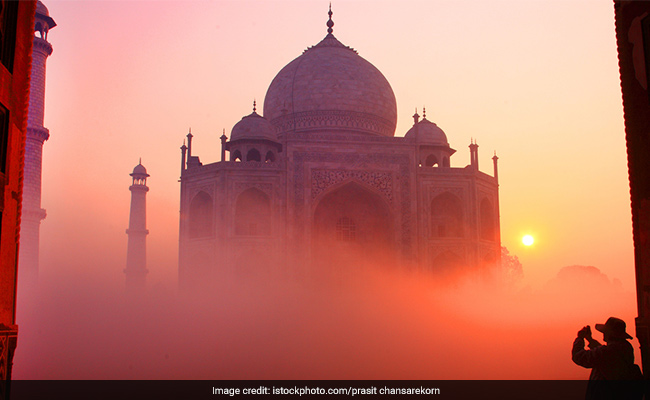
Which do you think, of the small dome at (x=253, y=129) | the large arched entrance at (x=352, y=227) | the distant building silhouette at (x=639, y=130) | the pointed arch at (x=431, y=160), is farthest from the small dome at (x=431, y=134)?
the distant building silhouette at (x=639, y=130)

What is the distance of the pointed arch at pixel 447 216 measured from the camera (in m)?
22.0

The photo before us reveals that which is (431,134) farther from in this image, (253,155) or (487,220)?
(253,155)

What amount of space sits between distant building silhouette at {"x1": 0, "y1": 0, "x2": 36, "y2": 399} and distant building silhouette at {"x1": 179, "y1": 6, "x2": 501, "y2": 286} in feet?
43.7

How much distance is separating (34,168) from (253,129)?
321 inches

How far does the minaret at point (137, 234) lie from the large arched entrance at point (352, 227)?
13095mm

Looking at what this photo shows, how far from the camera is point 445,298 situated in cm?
2055

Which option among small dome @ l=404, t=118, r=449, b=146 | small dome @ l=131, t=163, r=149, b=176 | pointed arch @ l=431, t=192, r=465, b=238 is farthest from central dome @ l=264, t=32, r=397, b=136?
small dome @ l=131, t=163, r=149, b=176

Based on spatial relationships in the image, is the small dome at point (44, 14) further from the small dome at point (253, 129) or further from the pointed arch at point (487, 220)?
the pointed arch at point (487, 220)

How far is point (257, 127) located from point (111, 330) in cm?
1183

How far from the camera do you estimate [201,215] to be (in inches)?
868

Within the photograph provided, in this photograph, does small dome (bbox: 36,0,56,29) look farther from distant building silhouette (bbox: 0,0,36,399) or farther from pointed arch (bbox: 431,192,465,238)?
distant building silhouette (bbox: 0,0,36,399)

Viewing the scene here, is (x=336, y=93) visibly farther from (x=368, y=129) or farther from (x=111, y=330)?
(x=111, y=330)

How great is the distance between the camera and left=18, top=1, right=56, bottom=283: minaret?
835 inches
